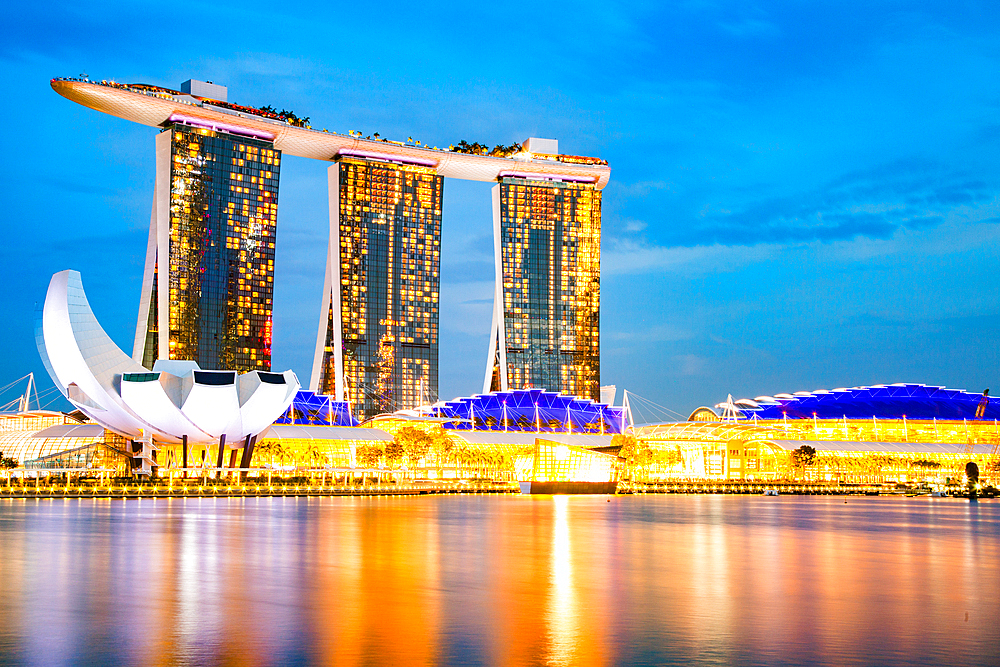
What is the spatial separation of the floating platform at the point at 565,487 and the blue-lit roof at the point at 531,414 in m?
46.9

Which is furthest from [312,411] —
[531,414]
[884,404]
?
[884,404]

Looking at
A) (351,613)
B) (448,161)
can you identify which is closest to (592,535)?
(351,613)

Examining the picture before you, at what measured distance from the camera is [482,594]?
24.5 meters

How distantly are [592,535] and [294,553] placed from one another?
1595cm

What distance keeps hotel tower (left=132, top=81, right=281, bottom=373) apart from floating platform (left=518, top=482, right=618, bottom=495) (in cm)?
7717

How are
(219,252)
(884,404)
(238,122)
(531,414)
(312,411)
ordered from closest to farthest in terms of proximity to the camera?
(884,404) → (531,414) → (312,411) → (219,252) → (238,122)

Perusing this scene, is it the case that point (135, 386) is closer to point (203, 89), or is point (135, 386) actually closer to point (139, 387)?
point (139, 387)

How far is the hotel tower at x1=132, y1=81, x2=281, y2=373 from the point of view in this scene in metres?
162

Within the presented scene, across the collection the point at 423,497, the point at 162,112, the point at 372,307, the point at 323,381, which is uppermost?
the point at 162,112

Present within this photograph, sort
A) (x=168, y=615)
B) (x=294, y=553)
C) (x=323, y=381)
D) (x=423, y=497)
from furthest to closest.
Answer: (x=323, y=381) < (x=423, y=497) < (x=294, y=553) < (x=168, y=615)

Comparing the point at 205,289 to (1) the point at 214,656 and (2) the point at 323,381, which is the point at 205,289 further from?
(1) the point at 214,656

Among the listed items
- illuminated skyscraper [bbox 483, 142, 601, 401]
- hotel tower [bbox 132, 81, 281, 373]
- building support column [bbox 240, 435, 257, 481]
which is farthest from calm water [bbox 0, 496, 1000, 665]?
illuminated skyscraper [bbox 483, 142, 601, 401]

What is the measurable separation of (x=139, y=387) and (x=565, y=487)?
4550 centimetres

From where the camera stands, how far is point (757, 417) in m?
159
